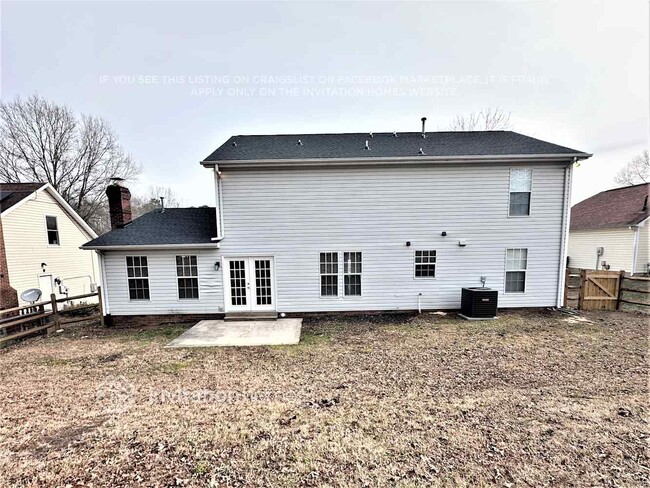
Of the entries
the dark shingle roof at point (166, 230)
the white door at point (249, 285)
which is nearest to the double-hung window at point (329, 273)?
the white door at point (249, 285)

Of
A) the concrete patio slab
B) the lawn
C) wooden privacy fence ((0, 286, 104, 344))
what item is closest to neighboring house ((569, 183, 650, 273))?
the lawn

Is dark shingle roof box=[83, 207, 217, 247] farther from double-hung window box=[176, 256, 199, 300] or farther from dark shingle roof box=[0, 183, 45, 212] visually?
dark shingle roof box=[0, 183, 45, 212]

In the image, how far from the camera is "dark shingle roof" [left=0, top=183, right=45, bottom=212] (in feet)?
41.0

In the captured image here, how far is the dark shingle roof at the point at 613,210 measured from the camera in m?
15.8

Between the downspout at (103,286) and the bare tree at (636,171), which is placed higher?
the bare tree at (636,171)

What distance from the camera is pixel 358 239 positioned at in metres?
8.84

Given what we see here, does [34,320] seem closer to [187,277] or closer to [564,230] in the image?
[187,277]

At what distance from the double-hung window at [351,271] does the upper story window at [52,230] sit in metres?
16.4

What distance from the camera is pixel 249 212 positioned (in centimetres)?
870

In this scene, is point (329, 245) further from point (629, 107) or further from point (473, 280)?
point (629, 107)

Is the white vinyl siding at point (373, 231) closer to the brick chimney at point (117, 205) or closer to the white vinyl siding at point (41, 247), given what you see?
the brick chimney at point (117, 205)

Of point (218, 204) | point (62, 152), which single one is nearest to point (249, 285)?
point (218, 204)

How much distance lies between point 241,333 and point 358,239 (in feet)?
14.7

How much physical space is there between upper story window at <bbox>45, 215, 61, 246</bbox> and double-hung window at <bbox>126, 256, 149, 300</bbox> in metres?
10.4
